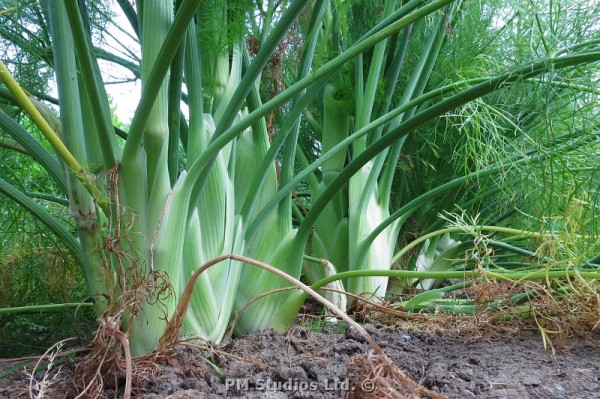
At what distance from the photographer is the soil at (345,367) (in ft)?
2.29

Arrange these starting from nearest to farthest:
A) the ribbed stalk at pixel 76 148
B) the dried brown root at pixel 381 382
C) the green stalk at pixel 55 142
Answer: the dried brown root at pixel 381 382
the green stalk at pixel 55 142
the ribbed stalk at pixel 76 148

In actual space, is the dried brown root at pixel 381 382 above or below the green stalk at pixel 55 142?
below

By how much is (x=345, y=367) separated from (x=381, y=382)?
10.2 inches

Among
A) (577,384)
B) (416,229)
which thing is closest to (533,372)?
(577,384)

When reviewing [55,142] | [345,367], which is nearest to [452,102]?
[345,367]

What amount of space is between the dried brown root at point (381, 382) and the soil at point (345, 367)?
3cm

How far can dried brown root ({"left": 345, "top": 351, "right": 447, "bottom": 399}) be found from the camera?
0.52 m

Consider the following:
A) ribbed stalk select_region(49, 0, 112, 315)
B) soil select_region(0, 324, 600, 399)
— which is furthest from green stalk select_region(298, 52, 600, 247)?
ribbed stalk select_region(49, 0, 112, 315)

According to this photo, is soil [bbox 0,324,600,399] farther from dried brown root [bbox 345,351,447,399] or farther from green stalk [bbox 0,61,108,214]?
green stalk [bbox 0,61,108,214]

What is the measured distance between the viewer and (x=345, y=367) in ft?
2.55

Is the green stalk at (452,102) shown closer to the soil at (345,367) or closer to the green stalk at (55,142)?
the soil at (345,367)

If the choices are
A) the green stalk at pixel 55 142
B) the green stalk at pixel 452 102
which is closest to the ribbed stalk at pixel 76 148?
the green stalk at pixel 55 142

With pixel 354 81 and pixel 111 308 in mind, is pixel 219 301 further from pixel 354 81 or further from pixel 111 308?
pixel 354 81

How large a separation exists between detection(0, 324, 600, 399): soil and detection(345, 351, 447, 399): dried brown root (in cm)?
3
